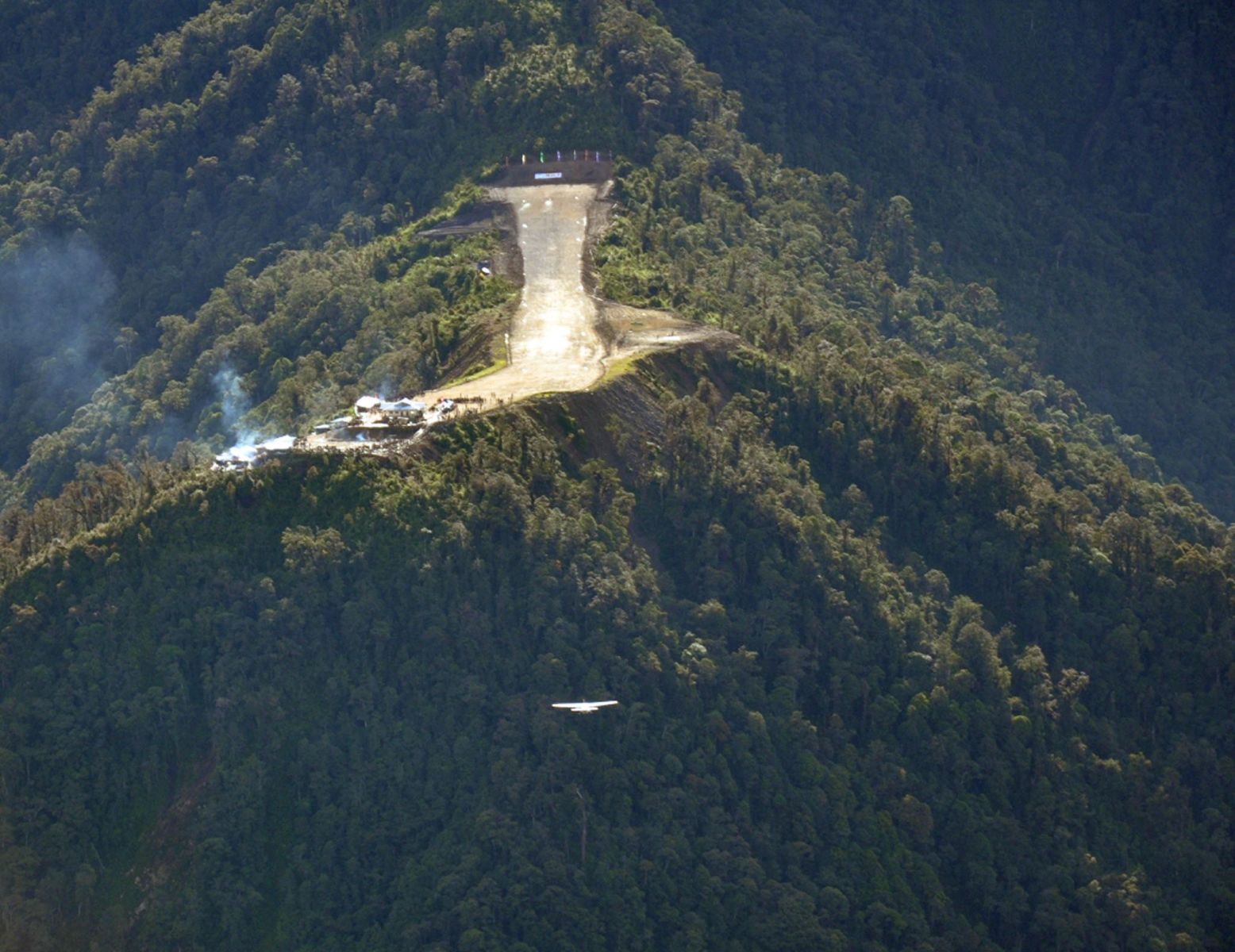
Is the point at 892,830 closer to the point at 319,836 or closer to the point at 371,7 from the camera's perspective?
the point at 319,836

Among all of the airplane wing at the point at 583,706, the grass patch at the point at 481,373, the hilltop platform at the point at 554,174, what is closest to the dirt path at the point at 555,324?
the grass patch at the point at 481,373

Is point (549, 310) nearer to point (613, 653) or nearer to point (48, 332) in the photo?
point (613, 653)

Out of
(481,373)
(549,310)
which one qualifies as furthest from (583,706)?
(549,310)

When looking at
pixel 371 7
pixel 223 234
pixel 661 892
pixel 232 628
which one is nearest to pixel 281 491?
pixel 232 628

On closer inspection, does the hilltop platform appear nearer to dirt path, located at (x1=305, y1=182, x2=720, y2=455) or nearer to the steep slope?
dirt path, located at (x1=305, y1=182, x2=720, y2=455)

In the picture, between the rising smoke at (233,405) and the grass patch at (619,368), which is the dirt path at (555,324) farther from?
the rising smoke at (233,405)

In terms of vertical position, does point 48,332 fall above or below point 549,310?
above
